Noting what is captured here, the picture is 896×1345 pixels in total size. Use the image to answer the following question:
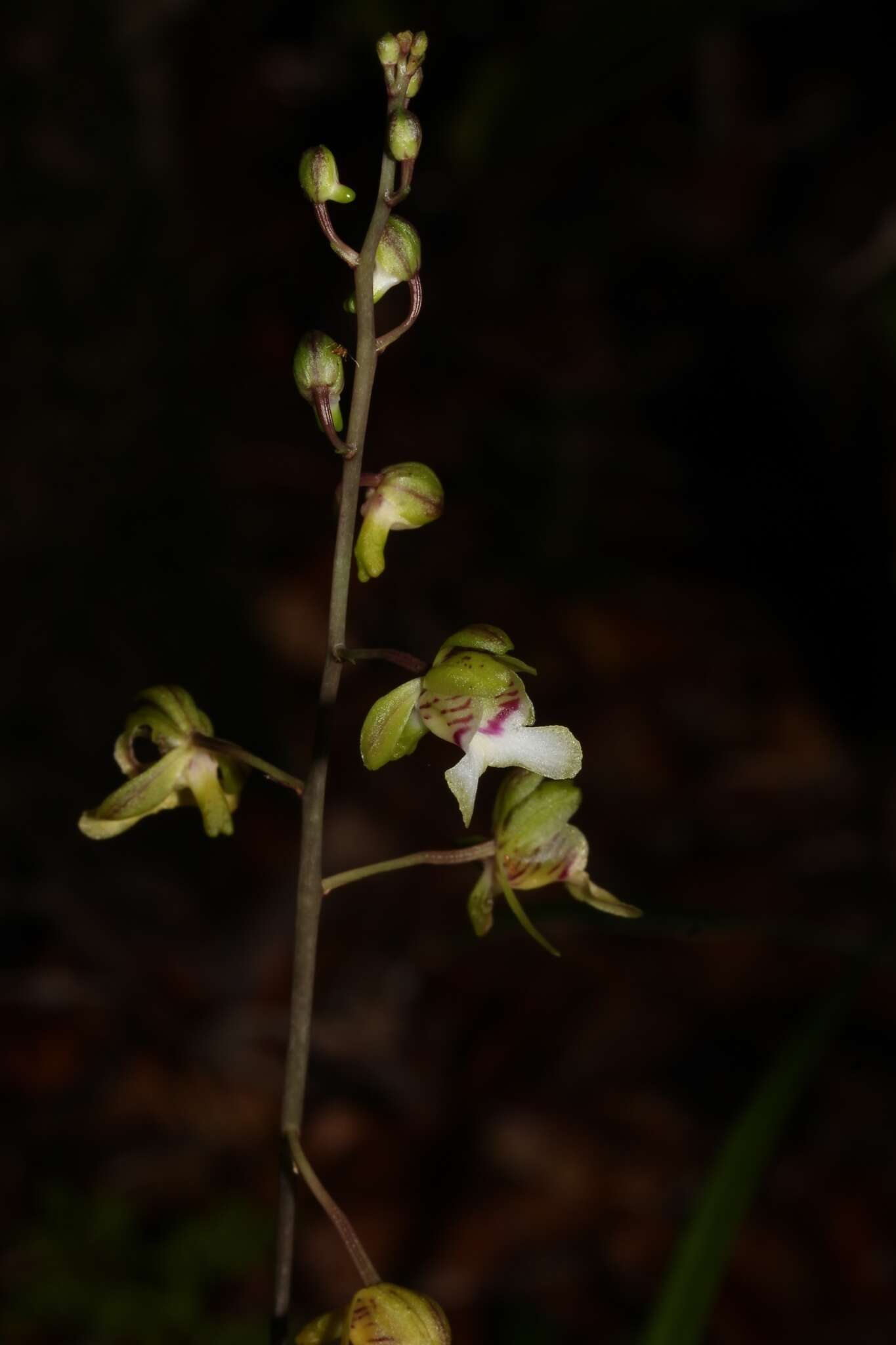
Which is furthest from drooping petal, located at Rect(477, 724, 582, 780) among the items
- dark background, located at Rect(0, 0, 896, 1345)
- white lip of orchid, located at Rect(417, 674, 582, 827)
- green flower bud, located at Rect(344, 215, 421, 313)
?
green flower bud, located at Rect(344, 215, 421, 313)

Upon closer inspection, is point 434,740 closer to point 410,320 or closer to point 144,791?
point 144,791

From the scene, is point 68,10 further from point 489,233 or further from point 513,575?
point 489,233

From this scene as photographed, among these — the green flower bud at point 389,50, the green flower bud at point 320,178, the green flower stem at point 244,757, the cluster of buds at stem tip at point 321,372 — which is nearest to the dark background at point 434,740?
the green flower stem at point 244,757

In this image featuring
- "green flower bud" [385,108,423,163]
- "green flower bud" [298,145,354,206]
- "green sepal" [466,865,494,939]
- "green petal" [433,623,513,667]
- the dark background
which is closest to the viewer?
"green flower bud" [385,108,423,163]

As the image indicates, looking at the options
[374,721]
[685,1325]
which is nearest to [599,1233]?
[685,1325]

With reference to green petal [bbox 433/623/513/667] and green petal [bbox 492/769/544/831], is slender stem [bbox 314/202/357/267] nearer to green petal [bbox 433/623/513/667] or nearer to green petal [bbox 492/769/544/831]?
green petal [bbox 433/623/513/667]

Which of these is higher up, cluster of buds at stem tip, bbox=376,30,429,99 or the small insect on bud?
cluster of buds at stem tip, bbox=376,30,429,99

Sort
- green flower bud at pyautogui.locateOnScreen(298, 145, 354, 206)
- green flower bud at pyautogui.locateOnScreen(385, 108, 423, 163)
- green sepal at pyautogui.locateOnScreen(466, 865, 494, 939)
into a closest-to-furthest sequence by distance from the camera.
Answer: green flower bud at pyautogui.locateOnScreen(385, 108, 423, 163) < green flower bud at pyautogui.locateOnScreen(298, 145, 354, 206) < green sepal at pyautogui.locateOnScreen(466, 865, 494, 939)
